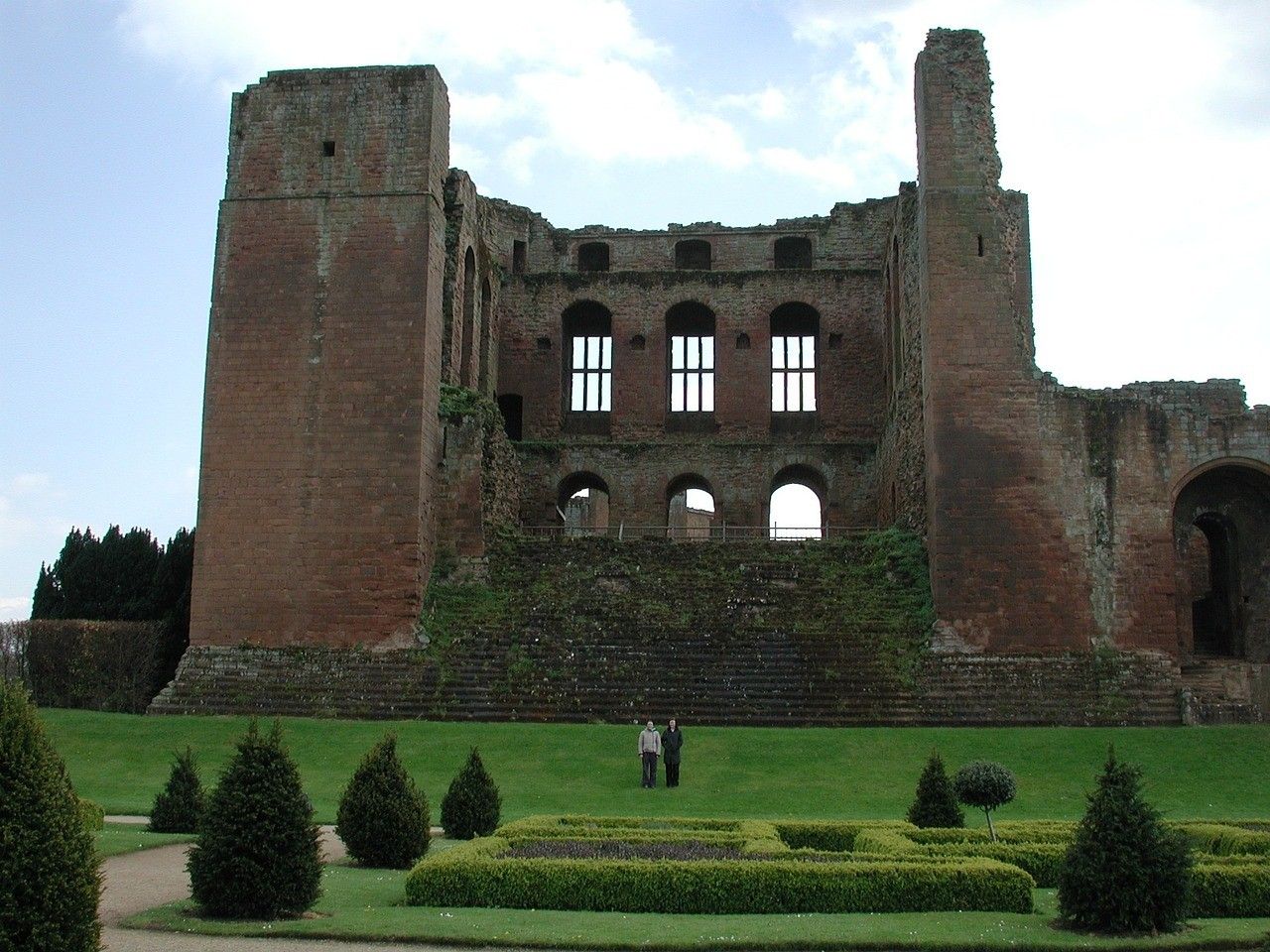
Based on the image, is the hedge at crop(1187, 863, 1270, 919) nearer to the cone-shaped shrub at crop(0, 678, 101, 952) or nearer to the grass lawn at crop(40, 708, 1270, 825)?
the grass lawn at crop(40, 708, 1270, 825)

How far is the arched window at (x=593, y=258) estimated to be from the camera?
3653 cm

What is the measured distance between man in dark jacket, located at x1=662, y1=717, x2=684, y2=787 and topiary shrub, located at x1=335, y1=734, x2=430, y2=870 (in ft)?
17.8

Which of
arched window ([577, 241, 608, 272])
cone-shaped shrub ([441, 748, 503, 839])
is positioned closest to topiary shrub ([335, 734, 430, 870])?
cone-shaped shrub ([441, 748, 503, 839])

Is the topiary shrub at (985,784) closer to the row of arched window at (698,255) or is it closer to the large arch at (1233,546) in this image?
the large arch at (1233,546)

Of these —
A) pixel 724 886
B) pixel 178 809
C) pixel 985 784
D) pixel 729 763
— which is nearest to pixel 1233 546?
pixel 729 763

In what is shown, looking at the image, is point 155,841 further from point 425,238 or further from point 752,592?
point 425,238

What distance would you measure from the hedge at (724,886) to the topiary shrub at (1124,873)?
725mm

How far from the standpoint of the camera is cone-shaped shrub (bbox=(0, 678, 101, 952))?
239 inches

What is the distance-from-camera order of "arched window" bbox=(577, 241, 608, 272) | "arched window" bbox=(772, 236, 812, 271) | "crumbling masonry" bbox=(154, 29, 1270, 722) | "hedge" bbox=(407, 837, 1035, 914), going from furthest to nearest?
"arched window" bbox=(577, 241, 608, 272)
"arched window" bbox=(772, 236, 812, 271)
"crumbling masonry" bbox=(154, 29, 1270, 722)
"hedge" bbox=(407, 837, 1035, 914)

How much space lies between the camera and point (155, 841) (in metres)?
12.3

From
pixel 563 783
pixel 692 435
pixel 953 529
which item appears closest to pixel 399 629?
pixel 563 783

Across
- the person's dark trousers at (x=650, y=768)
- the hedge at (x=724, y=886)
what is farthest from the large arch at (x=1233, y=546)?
the hedge at (x=724, y=886)

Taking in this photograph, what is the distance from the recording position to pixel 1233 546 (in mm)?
25031

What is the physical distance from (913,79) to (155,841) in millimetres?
19996
